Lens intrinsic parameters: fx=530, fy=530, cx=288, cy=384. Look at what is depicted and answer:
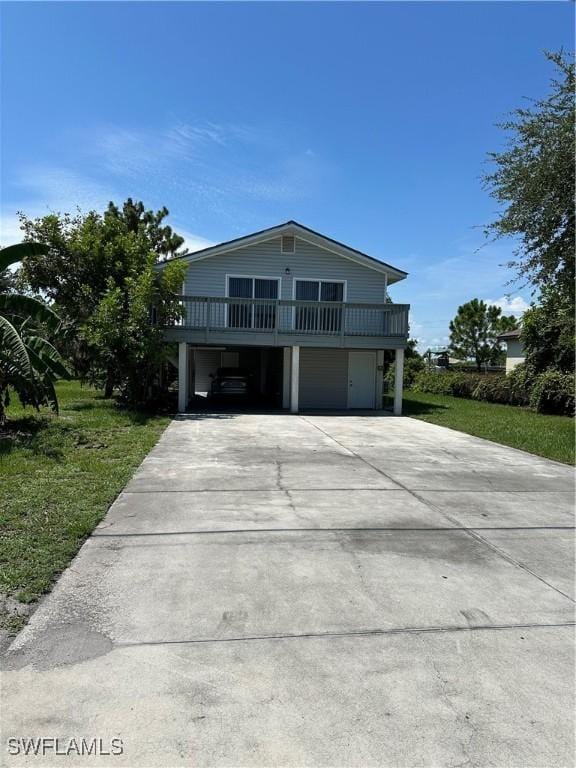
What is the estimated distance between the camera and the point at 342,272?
18953 mm

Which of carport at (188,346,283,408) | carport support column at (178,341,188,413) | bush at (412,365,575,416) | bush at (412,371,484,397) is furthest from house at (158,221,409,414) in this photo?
bush at (412,371,484,397)

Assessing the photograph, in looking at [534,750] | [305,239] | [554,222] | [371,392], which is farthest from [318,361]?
[534,750]

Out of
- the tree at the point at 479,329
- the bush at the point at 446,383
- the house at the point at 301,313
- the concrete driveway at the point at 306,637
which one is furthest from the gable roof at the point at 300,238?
the tree at the point at 479,329

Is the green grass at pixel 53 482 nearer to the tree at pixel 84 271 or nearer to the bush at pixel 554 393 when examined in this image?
the tree at pixel 84 271

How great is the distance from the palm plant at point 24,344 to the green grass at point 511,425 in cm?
970

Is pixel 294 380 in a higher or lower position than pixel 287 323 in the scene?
lower

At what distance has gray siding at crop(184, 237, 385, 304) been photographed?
18297 millimetres

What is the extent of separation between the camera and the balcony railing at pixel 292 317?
54.8 ft

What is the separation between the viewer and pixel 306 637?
3.22 metres

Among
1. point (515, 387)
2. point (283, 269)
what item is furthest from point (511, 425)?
point (283, 269)

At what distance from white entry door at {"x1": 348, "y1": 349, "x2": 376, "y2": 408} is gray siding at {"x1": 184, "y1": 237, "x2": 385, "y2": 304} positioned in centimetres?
219

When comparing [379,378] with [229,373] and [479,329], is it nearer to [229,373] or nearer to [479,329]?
[229,373]

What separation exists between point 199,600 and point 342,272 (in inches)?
648

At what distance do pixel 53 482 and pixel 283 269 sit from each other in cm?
1335
